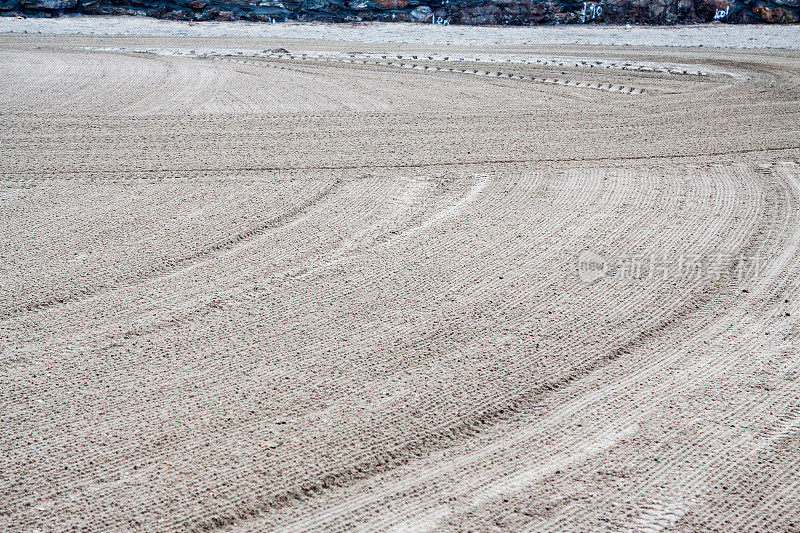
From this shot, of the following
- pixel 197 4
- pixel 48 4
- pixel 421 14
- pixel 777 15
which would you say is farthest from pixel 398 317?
pixel 48 4

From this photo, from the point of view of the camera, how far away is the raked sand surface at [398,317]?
3184 mm

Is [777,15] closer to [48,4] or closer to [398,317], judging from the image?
[398,317]

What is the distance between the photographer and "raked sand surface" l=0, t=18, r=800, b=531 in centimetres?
318

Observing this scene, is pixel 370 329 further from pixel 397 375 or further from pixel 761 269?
pixel 761 269

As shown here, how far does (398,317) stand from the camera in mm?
4578

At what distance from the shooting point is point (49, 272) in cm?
514

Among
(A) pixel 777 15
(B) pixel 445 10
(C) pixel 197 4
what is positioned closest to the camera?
(A) pixel 777 15

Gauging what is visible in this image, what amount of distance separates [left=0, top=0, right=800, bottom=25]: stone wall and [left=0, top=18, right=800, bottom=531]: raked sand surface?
10.8m

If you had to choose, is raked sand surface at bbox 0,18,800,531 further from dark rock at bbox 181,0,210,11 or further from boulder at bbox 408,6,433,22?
dark rock at bbox 181,0,210,11

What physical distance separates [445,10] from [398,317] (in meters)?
17.3

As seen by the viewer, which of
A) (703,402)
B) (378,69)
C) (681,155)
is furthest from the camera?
(378,69)

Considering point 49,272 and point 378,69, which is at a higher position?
point 378,69

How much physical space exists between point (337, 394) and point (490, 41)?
14.3 metres

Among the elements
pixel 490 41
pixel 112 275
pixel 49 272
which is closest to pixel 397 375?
pixel 112 275
